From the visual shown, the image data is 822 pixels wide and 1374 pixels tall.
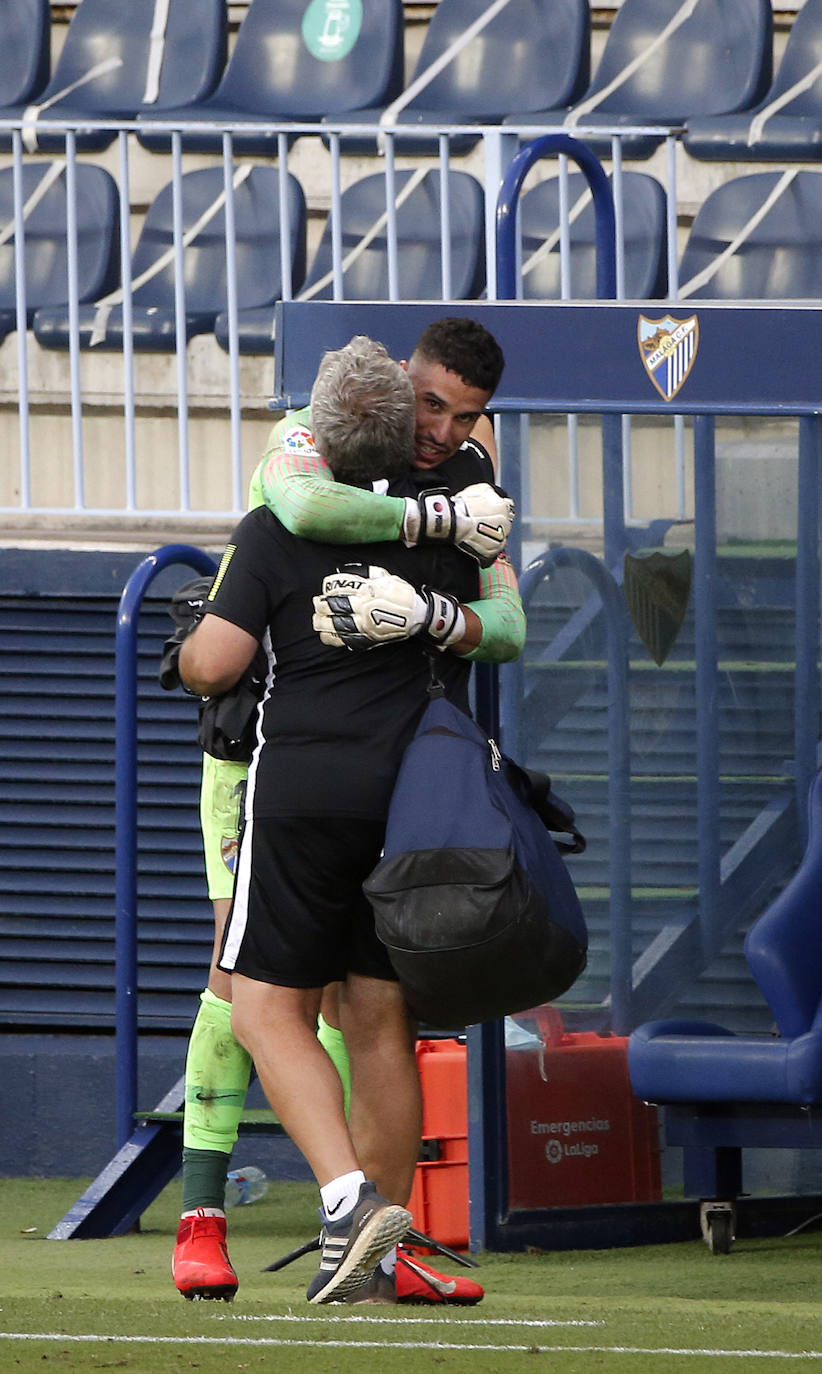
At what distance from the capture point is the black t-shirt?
3.33 metres

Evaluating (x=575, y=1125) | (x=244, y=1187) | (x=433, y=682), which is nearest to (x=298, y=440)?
(x=433, y=682)

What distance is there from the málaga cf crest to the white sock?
6.70ft

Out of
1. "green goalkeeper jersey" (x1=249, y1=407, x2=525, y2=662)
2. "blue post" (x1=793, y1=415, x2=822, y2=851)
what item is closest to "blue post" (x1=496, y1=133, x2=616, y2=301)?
"blue post" (x1=793, y1=415, x2=822, y2=851)

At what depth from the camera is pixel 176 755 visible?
6312 millimetres

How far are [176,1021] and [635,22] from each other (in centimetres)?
518

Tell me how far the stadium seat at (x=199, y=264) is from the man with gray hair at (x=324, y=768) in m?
4.39

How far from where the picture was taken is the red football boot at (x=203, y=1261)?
345 cm

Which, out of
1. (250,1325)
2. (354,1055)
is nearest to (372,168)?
(354,1055)

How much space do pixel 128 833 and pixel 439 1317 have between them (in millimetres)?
2173

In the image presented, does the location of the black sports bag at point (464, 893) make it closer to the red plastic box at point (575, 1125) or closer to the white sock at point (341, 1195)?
the white sock at point (341, 1195)

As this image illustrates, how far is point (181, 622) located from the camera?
3.85 m

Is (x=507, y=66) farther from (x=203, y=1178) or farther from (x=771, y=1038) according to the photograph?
(x=203, y=1178)

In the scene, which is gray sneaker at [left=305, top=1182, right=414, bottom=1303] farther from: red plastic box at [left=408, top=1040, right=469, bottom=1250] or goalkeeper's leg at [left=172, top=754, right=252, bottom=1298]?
red plastic box at [left=408, top=1040, right=469, bottom=1250]

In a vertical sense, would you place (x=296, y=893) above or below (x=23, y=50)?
below
